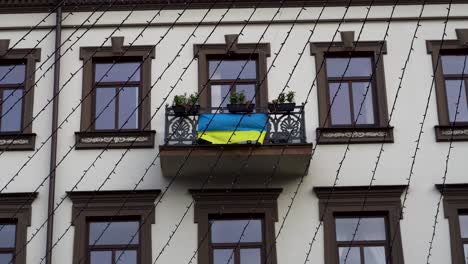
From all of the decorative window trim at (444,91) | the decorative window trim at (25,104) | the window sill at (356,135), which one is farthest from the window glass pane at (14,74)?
the decorative window trim at (444,91)

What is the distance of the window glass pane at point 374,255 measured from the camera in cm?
1400

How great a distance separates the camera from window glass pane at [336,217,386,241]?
46.4ft

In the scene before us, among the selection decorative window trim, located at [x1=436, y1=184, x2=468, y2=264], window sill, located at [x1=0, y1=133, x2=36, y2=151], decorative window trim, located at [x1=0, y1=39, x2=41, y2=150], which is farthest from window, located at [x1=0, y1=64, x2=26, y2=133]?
decorative window trim, located at [x1=436, y1=184, x2=468, y2=264]

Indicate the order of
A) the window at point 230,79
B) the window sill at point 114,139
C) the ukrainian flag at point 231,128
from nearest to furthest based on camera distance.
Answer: the ukrainian flag at point 231,128 → the window sill at point 114,139 → the window at point 230,79

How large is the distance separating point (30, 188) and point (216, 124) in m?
3.35

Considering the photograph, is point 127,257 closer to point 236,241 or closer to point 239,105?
point 236,241

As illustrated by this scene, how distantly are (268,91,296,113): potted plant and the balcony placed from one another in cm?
7

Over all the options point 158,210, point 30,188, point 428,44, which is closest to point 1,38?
point 30,188

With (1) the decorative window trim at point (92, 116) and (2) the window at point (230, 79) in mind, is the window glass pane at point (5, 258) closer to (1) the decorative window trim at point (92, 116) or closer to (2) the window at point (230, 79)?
(1) the decorative window trim at point (92, 116)

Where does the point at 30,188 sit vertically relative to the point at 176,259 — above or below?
above

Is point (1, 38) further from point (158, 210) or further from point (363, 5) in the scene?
point (363, 5)

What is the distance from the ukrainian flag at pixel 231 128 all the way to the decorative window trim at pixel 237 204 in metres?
0.97

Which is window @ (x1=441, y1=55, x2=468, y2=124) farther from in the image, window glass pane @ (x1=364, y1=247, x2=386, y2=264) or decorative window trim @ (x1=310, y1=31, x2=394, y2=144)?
window glass pane @ (x1=364, y1=247, x2=386, y2=264)

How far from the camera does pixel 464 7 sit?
50.9ft
